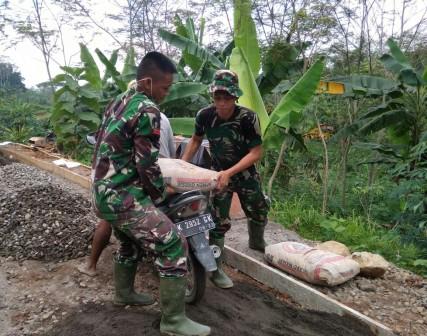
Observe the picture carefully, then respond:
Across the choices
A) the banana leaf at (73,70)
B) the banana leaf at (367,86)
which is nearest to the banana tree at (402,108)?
the banana leaf at (367,86)

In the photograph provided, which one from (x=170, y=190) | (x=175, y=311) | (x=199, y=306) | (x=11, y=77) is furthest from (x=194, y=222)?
(x=11, y=77)

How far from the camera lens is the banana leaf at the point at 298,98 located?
588 centimetres

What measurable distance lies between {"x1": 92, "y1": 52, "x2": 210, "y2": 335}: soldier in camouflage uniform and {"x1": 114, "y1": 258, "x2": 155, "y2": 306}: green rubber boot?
1.92 ft

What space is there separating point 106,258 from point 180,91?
384cm

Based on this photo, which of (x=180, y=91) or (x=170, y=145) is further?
(x=180, y=91)

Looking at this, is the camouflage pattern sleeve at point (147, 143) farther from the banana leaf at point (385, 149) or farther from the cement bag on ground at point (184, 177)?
the banana leaf at point (385, 149)

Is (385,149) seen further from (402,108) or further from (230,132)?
(230,132)

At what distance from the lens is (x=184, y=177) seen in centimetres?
310

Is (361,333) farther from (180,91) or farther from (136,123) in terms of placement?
(180,91)

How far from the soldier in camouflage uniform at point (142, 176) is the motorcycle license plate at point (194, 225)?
243mm

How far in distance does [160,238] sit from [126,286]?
85 centimetres

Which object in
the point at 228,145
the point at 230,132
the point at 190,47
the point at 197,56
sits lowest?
the point at 228,145

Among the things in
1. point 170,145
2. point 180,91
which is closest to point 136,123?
point 170,145

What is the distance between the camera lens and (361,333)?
10.6 ft
